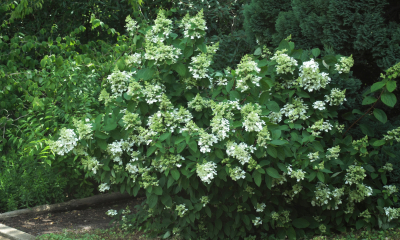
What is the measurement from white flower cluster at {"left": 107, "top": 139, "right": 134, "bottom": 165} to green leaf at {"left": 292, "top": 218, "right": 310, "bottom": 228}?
1.66 metres

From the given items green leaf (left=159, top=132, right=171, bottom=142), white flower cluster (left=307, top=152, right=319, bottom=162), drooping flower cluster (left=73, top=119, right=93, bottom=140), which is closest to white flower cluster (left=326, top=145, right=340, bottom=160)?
white flower cluster (left=307, top=152, right=319, bottom=162)

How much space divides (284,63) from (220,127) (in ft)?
2.97

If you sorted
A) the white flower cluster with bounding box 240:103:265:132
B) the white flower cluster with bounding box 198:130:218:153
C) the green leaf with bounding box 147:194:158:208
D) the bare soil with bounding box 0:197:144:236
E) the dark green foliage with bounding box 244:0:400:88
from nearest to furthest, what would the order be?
the white flower cluster with bounding box 240:103:265:132
the white flower cluster with bounding box 198:130:218:153
the green leaf with bounding box 147:194:158:208
the dark green foliage with bounding box 244:0:400:88
the bare soil with bounding box 0:197:144:236

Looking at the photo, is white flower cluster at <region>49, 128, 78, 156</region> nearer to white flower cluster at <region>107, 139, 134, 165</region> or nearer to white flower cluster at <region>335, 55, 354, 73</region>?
white flower cluster at <region>107, 139, 134, 165</region>

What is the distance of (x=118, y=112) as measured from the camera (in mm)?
3127

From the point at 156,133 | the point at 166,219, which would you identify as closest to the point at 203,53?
the point at 156,133

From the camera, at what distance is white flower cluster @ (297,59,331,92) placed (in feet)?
10.0

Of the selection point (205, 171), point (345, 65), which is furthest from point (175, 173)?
point (345, 65)

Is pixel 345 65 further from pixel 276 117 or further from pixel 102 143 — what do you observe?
pixel 102 143

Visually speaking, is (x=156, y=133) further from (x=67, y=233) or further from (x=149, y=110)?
(x=67, y=233)

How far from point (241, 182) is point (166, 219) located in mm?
1040

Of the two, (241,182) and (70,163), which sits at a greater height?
(241,182)

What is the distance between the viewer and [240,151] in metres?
2.64

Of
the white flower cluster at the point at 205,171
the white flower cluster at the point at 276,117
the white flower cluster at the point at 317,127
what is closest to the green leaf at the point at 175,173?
the white flower cluster at the point at 205,171
